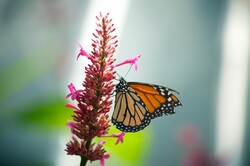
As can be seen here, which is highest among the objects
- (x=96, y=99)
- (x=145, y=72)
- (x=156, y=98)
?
(x=145, y=72)
